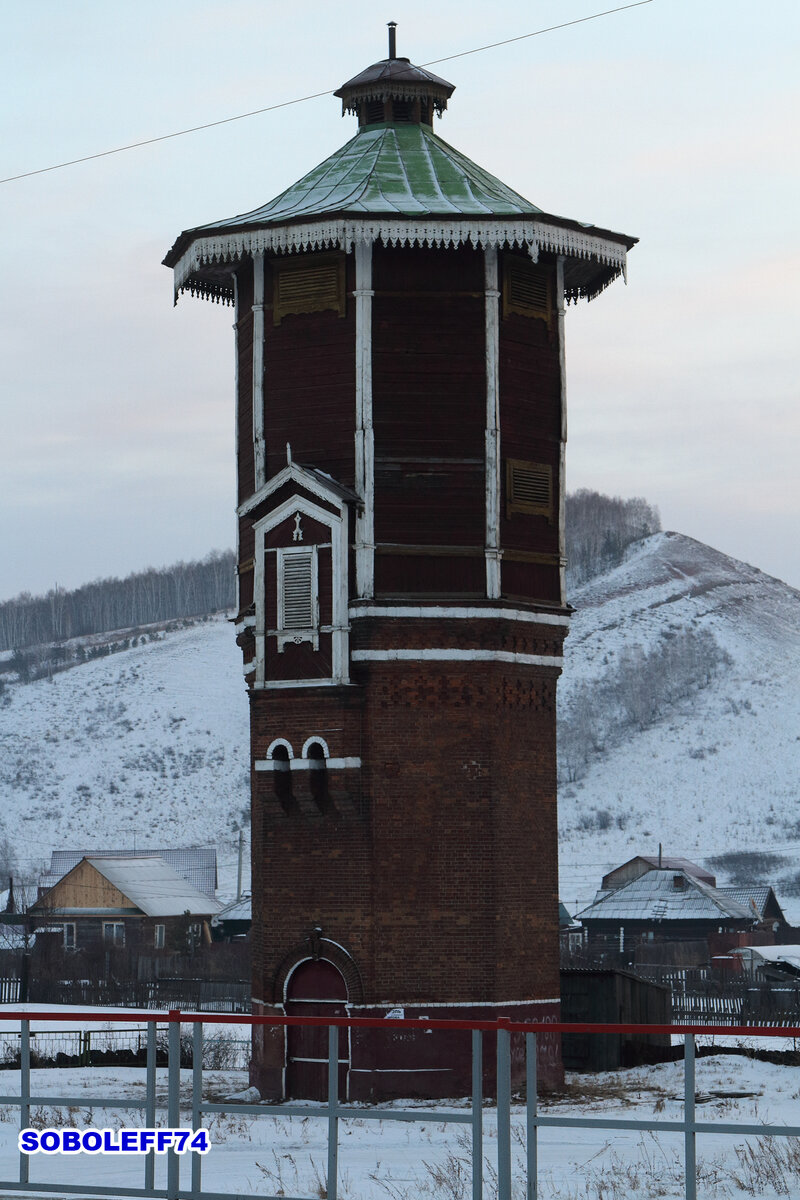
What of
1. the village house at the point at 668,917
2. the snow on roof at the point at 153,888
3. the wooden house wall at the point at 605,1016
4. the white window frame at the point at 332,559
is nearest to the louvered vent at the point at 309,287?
the white window frame at the point at 332,559

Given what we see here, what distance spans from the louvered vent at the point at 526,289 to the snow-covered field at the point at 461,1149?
14.2 m

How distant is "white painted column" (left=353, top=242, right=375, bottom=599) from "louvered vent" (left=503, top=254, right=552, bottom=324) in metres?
2.60

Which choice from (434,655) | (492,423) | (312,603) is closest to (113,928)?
(312,603)

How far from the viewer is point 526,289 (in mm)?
33719

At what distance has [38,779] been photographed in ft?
598

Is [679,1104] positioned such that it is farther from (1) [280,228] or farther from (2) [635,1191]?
(1) [280,228]

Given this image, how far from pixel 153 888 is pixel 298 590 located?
65726mm

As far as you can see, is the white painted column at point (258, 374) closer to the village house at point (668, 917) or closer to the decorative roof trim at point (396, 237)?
the decorative roof trim at point (396, 237)

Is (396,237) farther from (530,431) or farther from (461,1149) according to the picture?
(461,1149)

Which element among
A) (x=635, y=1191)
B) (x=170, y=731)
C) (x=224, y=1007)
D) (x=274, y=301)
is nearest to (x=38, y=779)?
(x=170, y=731)

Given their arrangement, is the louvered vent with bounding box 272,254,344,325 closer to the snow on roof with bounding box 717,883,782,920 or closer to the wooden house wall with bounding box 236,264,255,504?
the wooden house wall with bounding box 236,264,255,504

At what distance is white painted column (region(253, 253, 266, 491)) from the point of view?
33812 millimetres

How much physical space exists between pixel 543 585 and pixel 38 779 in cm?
15456

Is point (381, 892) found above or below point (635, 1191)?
above
